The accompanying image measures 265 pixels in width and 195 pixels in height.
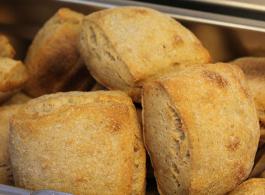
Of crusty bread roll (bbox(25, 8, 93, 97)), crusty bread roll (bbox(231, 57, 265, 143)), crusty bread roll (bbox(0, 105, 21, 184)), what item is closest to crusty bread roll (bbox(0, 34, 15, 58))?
crusty bread roll (bbox(25, 8, 93, 97))

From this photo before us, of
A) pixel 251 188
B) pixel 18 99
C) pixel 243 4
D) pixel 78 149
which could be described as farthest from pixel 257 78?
pixel 18 99

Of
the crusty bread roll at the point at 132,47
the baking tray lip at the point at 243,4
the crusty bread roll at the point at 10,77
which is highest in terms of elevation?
the baking tray lip at the point at 243,4

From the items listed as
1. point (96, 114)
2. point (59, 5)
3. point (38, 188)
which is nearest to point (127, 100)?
point (96, 114)

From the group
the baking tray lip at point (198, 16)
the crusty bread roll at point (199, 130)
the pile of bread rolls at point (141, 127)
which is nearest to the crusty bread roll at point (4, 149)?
the pile of bread rolls at point (141, 127)

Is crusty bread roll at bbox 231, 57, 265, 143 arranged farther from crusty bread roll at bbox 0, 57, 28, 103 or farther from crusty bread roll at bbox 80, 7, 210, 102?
crusty bread roll at bbox 0, 57, 28, 103

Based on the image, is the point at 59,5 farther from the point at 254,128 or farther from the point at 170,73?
the point at 254,128

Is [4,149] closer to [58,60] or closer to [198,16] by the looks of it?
[58,60]

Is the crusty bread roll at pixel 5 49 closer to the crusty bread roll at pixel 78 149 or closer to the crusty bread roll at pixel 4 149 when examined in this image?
the crusty bread roll at pixel 4 149
